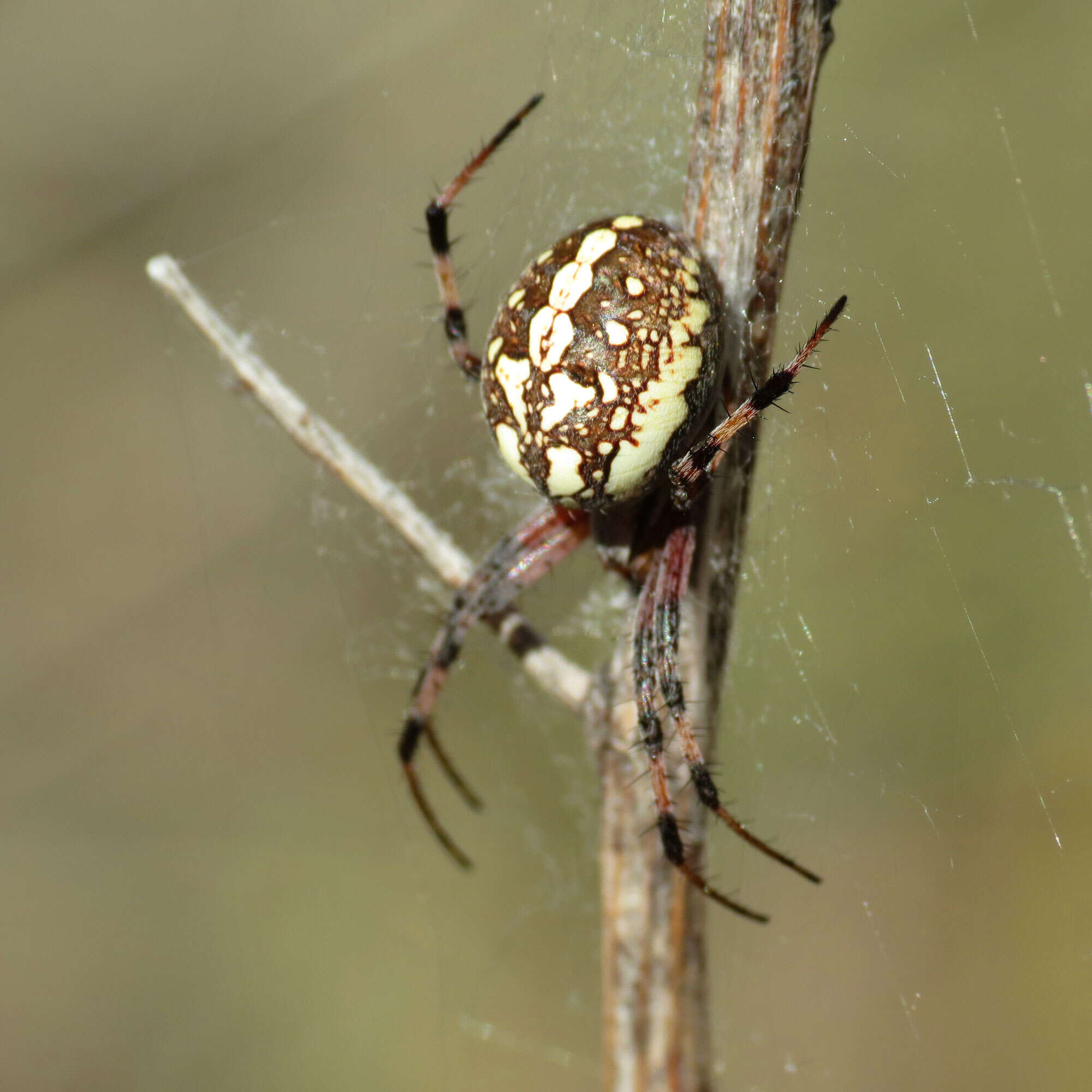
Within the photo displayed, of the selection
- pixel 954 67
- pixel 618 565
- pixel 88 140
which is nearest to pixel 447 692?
pixel 618 565

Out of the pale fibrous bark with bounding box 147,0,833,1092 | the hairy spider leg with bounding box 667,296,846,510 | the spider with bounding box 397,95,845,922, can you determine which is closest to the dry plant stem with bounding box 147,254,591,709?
the pale fibrous bark with bounding box 147,0,833,1092

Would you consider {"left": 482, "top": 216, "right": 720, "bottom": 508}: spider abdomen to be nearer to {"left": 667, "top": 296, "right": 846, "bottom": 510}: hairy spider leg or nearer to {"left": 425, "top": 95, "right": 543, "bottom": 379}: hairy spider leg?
{"left": 667, "top": 296, "right": 846, "bottom": 510}: hairy spider leg

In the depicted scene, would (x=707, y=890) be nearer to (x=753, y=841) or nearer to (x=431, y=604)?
(x=753, y=841)

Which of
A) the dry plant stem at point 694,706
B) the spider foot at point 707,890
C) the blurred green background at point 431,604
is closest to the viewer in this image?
the dry plant stem at point 694,706

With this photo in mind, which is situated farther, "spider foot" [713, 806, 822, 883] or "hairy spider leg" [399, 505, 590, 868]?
"hairy spider leg" [399, 505, 590, 868]

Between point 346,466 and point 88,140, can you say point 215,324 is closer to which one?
point 346,466

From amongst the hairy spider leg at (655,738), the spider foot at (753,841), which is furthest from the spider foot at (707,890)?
the spider foot at (753,841)

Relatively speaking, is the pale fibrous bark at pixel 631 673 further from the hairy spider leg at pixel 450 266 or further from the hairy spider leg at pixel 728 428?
the hairy spider leg at pixel 450 266
